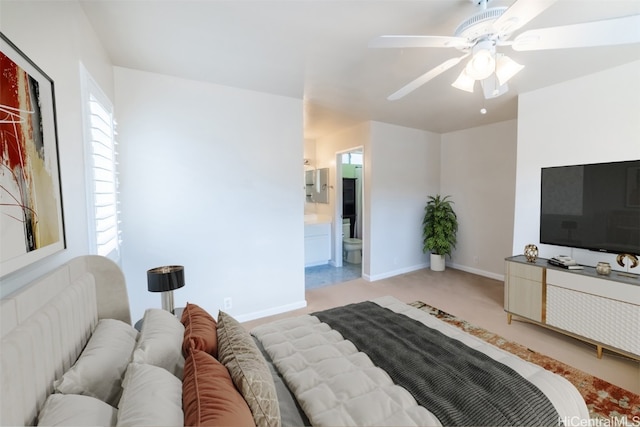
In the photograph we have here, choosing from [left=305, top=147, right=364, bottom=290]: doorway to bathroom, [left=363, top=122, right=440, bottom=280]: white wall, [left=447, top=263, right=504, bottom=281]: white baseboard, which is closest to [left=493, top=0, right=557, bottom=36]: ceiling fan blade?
[left=363, top=122, right=440, bottom=280]: white wall

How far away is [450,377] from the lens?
4.12 feet

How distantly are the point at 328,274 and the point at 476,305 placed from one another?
2.36 m

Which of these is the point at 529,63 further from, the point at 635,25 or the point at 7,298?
the point at 7,298

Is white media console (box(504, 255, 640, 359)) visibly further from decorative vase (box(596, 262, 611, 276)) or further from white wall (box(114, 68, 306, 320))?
white wall (box(114, 68, 306, 320))

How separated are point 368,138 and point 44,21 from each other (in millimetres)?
3825

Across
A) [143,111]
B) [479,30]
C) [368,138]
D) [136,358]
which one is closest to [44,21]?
[143,111]

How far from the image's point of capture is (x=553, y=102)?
2873 millimetres

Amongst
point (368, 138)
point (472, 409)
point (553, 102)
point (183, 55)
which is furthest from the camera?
point (368, 138)

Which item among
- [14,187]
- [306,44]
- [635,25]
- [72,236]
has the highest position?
[306,44]

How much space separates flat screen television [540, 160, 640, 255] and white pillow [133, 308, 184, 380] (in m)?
3.47

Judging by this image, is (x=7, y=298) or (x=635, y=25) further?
(x=635, y=25)

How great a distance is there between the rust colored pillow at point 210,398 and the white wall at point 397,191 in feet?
12.2

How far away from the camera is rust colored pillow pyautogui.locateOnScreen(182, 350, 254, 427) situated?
0.82m

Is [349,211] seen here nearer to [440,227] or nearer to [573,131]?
[440,227]
